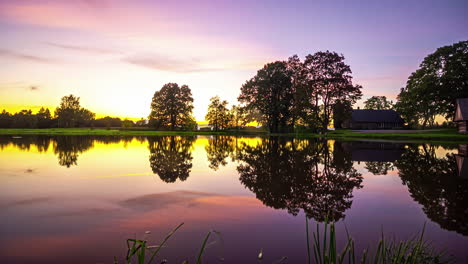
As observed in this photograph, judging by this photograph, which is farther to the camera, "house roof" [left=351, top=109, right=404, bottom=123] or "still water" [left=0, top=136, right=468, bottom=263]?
"house roof" [left=351, top=109, right=404, bottom=123]

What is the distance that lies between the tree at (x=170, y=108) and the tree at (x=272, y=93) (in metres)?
26.2

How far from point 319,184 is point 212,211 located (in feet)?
16.8

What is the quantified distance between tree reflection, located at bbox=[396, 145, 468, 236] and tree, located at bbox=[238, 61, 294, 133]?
54.6 meters

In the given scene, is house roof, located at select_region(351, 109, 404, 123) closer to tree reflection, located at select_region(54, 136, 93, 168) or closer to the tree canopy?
the tree canopy

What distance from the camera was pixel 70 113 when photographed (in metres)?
121

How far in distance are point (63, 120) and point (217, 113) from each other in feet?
211

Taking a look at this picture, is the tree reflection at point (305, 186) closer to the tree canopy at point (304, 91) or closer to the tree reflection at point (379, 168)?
the tree reflection at point (379, 168)

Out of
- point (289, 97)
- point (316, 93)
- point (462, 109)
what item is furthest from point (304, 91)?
point (462, 109)

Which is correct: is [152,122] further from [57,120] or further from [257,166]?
[257,166]

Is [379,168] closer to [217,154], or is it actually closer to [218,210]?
[218,210]

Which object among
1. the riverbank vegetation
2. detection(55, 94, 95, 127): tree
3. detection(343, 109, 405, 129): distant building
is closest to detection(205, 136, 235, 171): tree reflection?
the riverbank vegetation

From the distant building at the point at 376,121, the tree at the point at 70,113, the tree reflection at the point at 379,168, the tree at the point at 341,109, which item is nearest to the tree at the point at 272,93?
the tree at the point at 341,109

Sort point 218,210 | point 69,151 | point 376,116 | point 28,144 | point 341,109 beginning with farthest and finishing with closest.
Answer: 1. point 376,116
2. point 341,109
3. point 28,144
4. point 69,151
5. point 218,210

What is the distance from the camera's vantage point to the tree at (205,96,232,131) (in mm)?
106125
